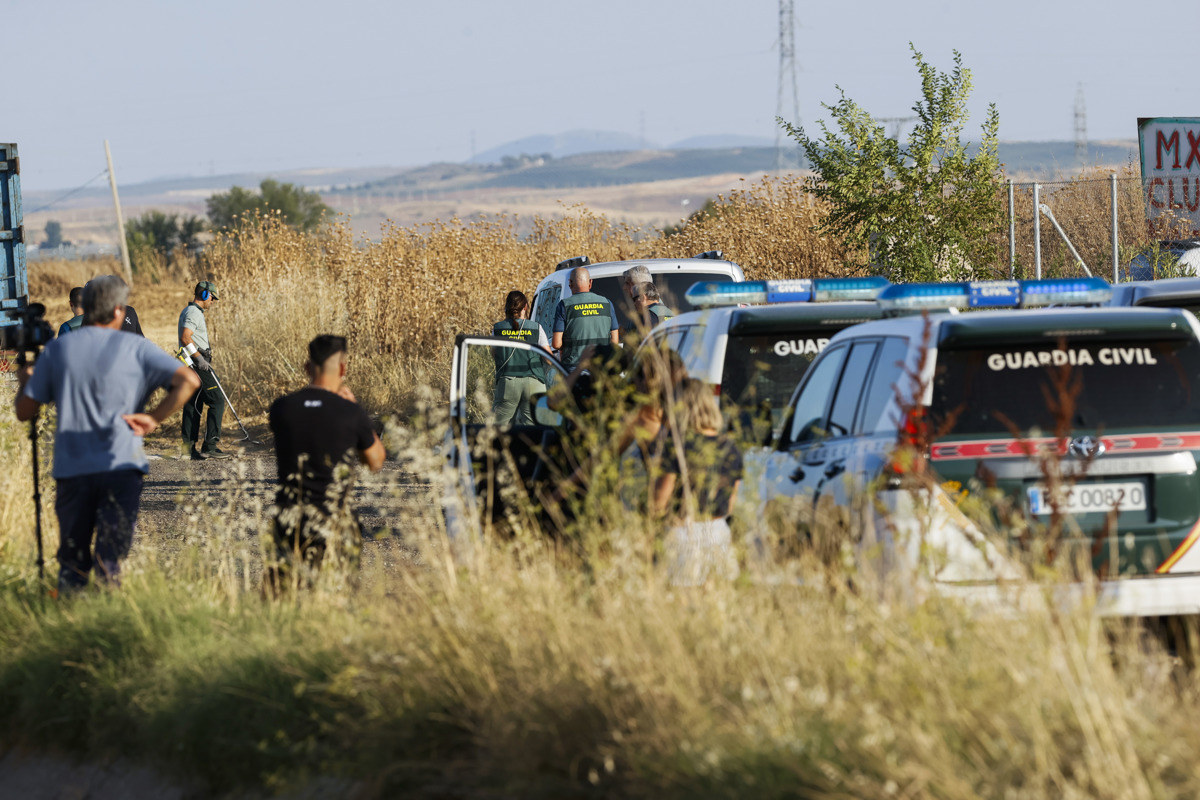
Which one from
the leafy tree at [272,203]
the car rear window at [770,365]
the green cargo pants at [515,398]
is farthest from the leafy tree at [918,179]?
the leafy tree at [272,203]

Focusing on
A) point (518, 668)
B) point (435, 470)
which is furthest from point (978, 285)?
point (518, 668)

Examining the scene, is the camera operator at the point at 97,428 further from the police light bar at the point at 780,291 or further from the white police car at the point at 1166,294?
the white police car at the point at 1166,294

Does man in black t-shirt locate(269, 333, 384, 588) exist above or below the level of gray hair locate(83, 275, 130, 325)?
below

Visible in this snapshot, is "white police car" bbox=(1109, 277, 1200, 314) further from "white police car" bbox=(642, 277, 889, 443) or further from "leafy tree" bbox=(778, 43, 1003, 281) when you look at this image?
"leafy tree" bbox=(778, 43, 1003, 281)

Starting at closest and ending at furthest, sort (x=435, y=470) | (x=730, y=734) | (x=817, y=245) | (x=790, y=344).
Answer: (x=730, y=734), (x=435, y=470), (x=790, y=344), (x=817, y=245)

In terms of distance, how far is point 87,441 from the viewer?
6840mm

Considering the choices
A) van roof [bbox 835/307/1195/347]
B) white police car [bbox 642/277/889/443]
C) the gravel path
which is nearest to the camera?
van roof [bbox 835/307/1195/347]

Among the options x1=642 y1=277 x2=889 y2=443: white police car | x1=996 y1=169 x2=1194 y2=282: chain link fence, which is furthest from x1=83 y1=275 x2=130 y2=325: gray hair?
x1=996 y1=169 x2=1194 y2=282: chain link fence

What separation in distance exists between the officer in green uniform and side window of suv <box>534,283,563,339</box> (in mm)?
1083

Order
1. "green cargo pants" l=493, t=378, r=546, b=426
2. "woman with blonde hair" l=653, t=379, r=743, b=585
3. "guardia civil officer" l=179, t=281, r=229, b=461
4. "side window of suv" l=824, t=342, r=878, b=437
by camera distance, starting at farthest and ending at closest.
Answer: "guardia civil officer" l=179, t=281, r=229, b=461 → "green cargo pants" l=493, t=378, r=546, b=426 → "side window of suv" l=824, t=342, r=878, b=437 → "woman with blonde hair" l=653, t=379, r=743, b=585

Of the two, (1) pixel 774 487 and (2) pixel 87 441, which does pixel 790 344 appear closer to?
(1) pixel 774 487

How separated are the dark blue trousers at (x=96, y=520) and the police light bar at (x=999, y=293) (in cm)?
367

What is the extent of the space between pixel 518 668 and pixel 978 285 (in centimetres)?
324

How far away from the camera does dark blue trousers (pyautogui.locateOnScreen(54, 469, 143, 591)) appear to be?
6828 mm
